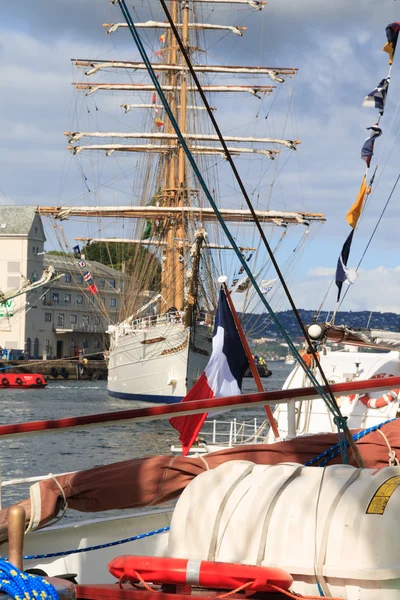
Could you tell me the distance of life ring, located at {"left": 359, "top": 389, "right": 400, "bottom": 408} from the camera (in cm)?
1532

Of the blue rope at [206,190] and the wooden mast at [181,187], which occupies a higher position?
the wooden mast at [181,187]

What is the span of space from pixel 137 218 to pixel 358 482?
60.5 m

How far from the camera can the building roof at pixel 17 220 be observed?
101 meters

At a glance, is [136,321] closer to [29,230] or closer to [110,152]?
[110,152]

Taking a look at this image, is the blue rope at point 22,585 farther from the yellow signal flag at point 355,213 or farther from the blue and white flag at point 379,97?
the blue and white flag at point 379,97

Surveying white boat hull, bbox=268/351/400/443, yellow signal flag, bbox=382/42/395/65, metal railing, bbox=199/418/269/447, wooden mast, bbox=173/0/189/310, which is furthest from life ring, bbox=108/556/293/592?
wooden mast, bbox=173/0/189/310

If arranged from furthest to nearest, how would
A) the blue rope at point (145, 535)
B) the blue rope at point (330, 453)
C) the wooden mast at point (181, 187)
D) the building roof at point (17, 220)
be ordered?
1. the building roof at point (17, 220)
2. the wooden mast at point (181, 187)
3. the blue rope at point (330, 453)
4. the blue rope at point (145, 535)

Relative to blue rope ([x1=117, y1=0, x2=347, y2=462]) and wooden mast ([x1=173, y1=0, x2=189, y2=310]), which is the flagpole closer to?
blue rope ([x1=117, y1=0, x2=347, y2=462])

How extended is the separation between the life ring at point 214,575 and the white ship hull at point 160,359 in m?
52.2

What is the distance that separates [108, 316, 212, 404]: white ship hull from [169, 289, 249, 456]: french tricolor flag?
40.7 meters

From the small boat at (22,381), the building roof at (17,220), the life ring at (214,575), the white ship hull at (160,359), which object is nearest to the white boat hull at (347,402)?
the life ring at (214,575)

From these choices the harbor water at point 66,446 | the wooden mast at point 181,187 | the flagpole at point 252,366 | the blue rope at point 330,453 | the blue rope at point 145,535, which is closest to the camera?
the blue rope at point 145,535

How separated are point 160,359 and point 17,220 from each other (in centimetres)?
4650

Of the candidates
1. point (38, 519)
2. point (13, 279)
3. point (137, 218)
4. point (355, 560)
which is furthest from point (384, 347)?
point (13, 279)
